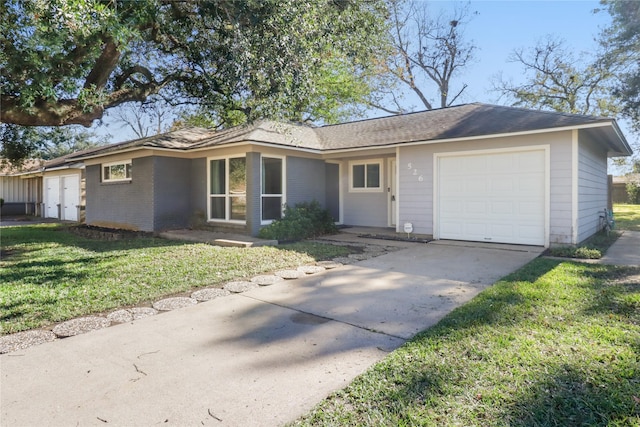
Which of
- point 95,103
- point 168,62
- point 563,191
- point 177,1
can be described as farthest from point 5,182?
point 563,191

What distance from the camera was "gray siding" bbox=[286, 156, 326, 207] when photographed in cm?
1142

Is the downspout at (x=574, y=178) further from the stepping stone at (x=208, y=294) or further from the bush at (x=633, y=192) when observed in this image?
the bush at (x=633, y=192)

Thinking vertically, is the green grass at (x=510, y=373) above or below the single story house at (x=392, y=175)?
below

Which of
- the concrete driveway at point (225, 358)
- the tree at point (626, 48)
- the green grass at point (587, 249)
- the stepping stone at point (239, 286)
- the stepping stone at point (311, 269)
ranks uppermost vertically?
the tree at point (626, 48)

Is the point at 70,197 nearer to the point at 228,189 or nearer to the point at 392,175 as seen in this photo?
the point at 228,189

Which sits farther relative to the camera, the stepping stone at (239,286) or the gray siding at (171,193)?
the gray siding at (171,193)

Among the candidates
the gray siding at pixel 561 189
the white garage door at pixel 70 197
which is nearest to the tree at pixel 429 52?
the gray siding at pixel 561 189

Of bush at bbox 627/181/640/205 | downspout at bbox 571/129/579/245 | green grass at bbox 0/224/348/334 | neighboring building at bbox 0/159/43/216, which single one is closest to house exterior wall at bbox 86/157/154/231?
green grass at bbox 0/224/348/334

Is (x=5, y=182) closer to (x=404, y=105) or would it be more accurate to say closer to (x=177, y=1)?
(x=177, y=1)

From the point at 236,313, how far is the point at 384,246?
5.42m

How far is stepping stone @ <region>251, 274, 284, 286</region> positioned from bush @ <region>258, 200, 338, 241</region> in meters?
3.99

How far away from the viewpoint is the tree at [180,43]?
19.5 feet

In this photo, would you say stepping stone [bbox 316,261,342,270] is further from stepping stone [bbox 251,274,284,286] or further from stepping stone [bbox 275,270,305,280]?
stepping stone [bbox 251,274,284,286]

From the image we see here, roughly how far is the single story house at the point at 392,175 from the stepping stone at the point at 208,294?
5103 mm
